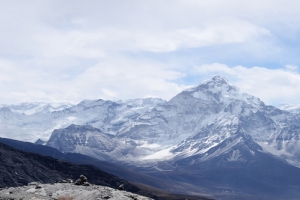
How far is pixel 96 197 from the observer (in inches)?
1410

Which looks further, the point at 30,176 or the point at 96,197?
the point at 30,176

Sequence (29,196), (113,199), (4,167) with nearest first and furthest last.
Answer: (113,199) < (29,196) < (4,167)

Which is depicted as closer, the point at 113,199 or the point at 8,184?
the point at 113,199

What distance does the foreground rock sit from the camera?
119 feet

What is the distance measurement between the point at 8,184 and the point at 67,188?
102181 mm

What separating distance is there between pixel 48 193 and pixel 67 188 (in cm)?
156

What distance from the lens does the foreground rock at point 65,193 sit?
36.3 meters

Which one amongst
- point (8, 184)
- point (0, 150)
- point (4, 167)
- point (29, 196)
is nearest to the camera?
point (29, 196)

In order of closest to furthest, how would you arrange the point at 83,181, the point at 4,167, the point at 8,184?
the point at 83,181 → the point at 8,184 → the point at 4,167

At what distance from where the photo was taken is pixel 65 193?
38.2 meters

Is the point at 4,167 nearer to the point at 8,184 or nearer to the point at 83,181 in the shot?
the point at 8,184

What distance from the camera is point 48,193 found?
3853 cm

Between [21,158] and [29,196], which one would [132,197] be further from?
[21,158]

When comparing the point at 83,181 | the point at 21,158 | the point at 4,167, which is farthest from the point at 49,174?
the point at 83,181
